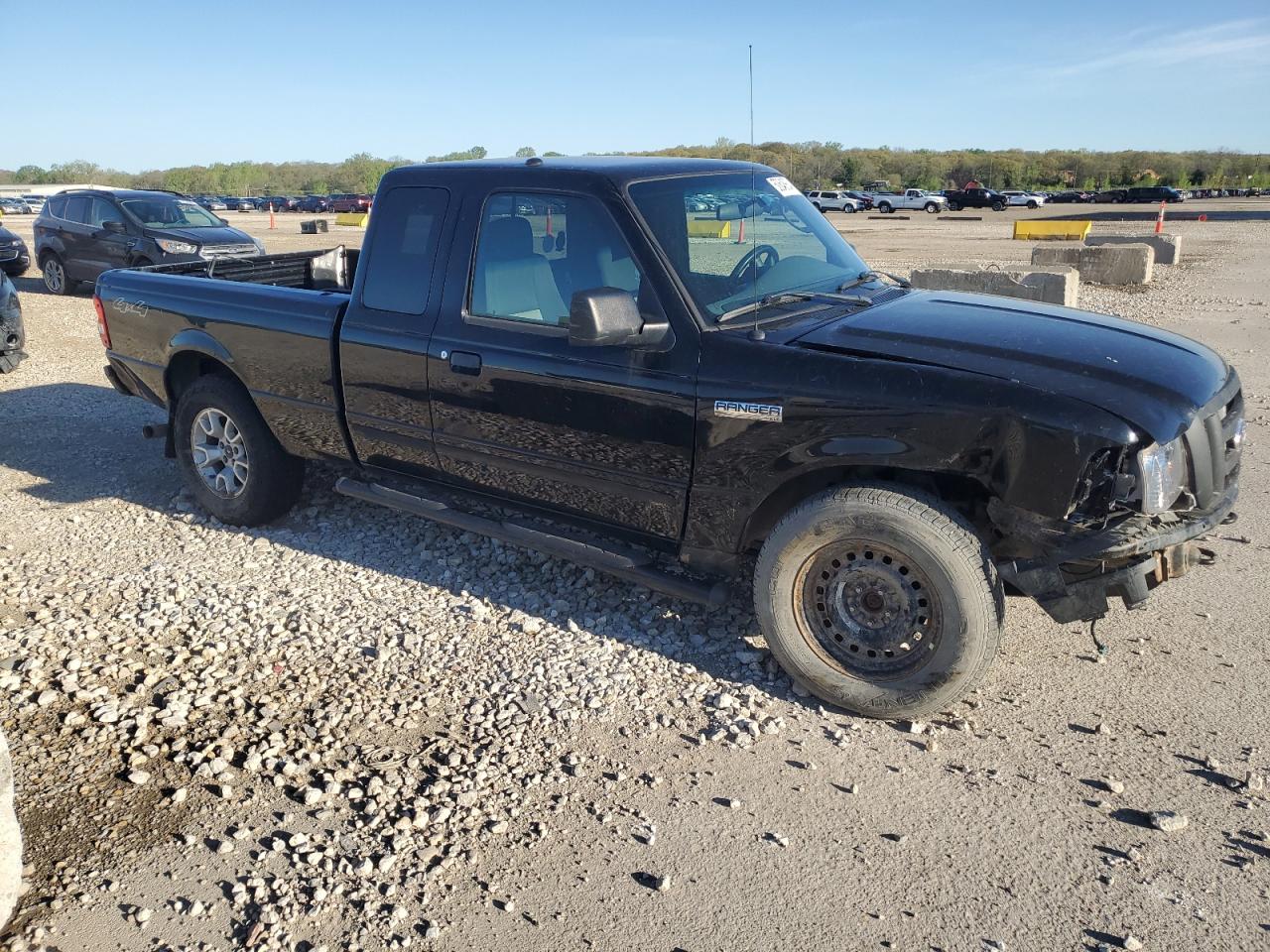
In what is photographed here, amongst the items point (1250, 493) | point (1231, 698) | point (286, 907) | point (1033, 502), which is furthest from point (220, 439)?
point (1250, 493)

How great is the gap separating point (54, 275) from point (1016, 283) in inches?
579

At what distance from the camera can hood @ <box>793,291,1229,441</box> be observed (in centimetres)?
335

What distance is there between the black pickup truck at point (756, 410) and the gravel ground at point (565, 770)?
39 centimetres

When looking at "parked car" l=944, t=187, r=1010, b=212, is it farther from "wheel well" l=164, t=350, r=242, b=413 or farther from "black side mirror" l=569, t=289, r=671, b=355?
"black side mirror" l=569, t=289, r=671, b=355

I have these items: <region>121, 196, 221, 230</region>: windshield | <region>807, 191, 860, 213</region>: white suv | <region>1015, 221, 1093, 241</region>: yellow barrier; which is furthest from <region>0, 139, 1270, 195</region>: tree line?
<region>121, 196, 221, 230</region>: windshield

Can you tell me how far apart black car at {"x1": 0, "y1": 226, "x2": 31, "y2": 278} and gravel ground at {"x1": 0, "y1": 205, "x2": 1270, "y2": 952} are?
14.3 m

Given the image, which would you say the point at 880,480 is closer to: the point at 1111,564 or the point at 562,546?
the point at 1111,564

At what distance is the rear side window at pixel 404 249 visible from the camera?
15.3 ft

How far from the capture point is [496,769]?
11.5 ft

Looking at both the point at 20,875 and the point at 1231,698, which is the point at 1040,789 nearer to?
the point at 1231,698

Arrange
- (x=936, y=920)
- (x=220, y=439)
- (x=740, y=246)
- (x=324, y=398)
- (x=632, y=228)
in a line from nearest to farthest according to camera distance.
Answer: (x=936, y=920)
(x=632, y=228)
(x=740, y=246)
(x=324, y=398)
(x=220, y=439)

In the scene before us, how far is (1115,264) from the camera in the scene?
1756 centimetres

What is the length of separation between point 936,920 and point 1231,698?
6.18 ft

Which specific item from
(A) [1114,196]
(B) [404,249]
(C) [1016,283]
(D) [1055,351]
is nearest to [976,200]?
(A) [1114,196]
